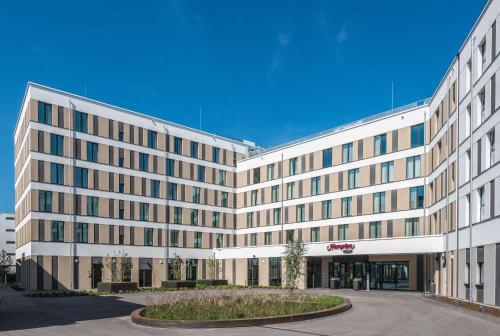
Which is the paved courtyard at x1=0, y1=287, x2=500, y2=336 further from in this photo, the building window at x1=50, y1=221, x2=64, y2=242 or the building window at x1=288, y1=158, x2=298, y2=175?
the building window at x1=288, y1=158, x2=298, y2=175

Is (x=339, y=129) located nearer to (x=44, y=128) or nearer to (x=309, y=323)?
(x=44, y=128)

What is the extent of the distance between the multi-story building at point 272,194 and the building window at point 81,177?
12cm

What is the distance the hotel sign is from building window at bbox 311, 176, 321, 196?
7455 mm

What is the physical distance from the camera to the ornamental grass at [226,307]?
21.1 metres

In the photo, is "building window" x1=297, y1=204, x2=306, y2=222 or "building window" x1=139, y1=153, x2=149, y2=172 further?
"building window" x1=139, y1=153, x2=149, y2=172

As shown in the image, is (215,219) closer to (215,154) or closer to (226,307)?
(215,154)

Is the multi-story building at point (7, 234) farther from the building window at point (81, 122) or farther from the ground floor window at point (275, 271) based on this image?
the ground floor window at point (275, 271)

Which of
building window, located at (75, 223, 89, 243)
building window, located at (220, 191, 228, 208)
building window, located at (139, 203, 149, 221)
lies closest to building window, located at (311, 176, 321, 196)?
building window, located at (220, 191, 228, 208)

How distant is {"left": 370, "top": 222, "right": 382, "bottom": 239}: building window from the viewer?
162 feet

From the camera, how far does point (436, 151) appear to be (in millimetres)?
42469

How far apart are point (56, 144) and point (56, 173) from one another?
3.07 m

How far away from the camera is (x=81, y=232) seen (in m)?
55.8

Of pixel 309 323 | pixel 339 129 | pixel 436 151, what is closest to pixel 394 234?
pixel 436 151

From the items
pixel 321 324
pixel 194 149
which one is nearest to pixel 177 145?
pixel 194 149
